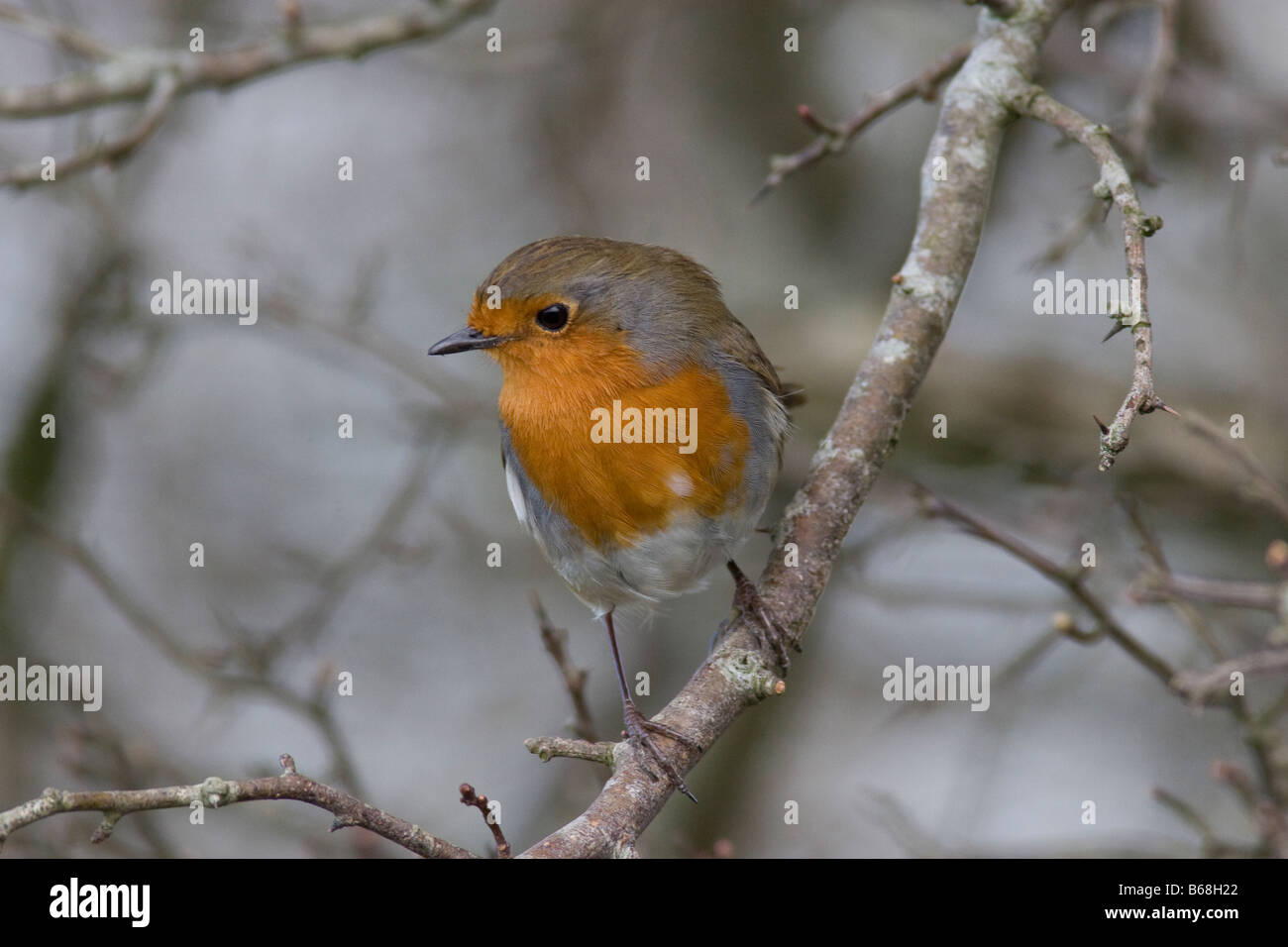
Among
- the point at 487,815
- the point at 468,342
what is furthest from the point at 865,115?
the point at 487,815

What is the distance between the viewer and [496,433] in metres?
5.98

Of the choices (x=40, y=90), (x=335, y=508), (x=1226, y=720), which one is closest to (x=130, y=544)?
(x=335, y=508)

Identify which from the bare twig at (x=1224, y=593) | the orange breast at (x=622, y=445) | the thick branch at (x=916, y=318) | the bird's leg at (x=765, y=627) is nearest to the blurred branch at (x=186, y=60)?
the orange breast at (x=622, y=445)

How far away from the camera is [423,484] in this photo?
Answer: 5637 mm

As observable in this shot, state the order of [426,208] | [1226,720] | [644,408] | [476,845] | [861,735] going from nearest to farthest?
[644,408]
[1226,720]
[476,845]
[861,735]
[426,208]

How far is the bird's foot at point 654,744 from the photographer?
2584 mm

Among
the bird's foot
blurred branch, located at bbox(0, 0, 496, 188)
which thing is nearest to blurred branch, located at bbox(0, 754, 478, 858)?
the bird's foot

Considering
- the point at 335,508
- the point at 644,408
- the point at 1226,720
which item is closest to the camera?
the point at 644,408

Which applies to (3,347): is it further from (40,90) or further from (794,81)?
(794,81)

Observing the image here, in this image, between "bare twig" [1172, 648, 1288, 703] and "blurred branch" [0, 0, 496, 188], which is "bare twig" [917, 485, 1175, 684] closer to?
"bare twig" [1172, 648, 1288, 703]

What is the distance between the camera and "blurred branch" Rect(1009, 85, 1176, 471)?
2.00 m

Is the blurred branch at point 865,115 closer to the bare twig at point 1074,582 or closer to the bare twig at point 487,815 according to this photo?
the bare twig at point 1074,582

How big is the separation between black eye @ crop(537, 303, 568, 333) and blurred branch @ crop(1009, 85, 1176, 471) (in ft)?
4.77

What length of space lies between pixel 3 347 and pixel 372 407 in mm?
1842
